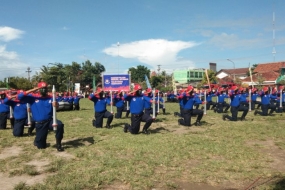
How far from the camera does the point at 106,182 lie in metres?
5.32

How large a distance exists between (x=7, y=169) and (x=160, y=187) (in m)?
3.54

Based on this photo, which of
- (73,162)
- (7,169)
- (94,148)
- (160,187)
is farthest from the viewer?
(94,148)

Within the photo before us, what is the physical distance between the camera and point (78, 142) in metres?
9.09

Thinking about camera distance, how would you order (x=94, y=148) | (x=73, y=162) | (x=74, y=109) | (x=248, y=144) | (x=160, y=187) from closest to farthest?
(x=160, y=187) → (x=73, y=162) → (x=94, y=148) → (x=248, y=144) → (x=74, y=109)

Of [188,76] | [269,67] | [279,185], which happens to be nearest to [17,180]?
[279,185]

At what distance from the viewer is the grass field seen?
5.27 metres

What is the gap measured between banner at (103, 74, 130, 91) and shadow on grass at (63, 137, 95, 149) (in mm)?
23330

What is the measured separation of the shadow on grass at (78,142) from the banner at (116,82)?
2333 cm

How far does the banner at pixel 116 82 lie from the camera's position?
33000mm

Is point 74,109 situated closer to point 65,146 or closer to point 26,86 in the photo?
point 65,146

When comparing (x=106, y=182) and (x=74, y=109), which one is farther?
(x=74, y=109)

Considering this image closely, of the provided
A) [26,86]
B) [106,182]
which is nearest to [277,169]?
[106,182]

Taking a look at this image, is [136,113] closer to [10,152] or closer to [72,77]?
[10,152]

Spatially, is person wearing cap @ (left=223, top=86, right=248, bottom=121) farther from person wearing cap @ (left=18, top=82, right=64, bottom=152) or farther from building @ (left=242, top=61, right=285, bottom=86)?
building @ (left=242, top=61, right=285, bottom=86)
